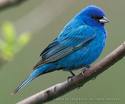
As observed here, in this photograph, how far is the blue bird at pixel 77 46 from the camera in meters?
6.23

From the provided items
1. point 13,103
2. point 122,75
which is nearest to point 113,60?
point 13,103

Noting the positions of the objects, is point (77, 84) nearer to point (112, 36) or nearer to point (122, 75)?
point (122, 75)

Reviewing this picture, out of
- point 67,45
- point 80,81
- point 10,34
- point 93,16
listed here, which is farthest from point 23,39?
point 93,16

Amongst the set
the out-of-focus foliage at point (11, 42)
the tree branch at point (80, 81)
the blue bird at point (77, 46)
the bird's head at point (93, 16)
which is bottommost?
the tree branch at point (80, 81)

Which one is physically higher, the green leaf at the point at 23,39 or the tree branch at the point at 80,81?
the green leaf at the point at 23,39

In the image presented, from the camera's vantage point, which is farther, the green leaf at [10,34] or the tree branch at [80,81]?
the green leaf at [10,34]

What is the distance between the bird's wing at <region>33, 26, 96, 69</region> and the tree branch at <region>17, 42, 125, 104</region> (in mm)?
1347

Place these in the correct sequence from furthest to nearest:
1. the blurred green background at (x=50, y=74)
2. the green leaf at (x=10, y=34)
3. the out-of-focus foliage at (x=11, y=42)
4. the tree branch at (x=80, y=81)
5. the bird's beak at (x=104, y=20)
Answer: the blurred green background at (x=50, y=74) → the bird's beak at (x=104, y=20) → the green leaf at (x=10, y=34) → the out-of-focus foliage at (x=11, y=42) → the tree branch at (x=80, y=81)

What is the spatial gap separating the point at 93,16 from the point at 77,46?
539mm

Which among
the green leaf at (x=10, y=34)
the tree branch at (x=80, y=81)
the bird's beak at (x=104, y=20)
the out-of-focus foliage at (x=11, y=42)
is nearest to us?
the tree branch at (x=80, y=81)

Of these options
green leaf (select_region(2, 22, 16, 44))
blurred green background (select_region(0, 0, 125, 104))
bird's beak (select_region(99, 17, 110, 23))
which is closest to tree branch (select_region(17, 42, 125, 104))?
green leaf (select_region(2, 22, 16, 44))

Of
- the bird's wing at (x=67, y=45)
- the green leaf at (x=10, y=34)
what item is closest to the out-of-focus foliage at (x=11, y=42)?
the green leaf at (x=10, y=34)

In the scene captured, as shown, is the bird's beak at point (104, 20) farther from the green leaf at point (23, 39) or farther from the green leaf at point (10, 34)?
the green leaf at point (10, 34)

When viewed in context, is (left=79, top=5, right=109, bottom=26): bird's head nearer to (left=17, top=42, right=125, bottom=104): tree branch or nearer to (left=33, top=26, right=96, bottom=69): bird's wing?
(left=33, top=26, right=96, bottom=69): bird's wing
